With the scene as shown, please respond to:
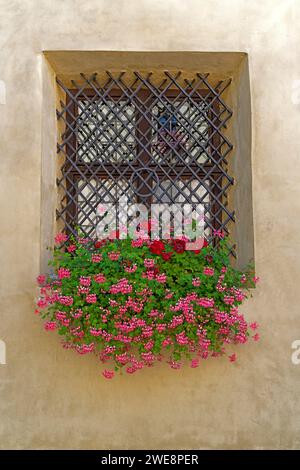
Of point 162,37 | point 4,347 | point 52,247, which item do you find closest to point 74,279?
point 52,247

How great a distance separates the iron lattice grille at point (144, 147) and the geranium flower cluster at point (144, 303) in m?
0.54

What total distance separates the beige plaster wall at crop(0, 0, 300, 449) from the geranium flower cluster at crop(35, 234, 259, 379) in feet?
0.61

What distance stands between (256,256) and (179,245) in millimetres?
592

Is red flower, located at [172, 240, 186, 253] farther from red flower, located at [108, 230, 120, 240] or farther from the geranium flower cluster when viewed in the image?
red flower, located at [108, 230, 120, 240]

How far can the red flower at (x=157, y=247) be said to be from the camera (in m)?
2.90

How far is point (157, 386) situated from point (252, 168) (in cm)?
168

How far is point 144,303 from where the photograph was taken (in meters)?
2.83

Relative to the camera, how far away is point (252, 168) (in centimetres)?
319

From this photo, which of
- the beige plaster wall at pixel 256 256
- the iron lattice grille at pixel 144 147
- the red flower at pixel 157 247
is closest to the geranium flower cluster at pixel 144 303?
the red flower at pixel 157 247

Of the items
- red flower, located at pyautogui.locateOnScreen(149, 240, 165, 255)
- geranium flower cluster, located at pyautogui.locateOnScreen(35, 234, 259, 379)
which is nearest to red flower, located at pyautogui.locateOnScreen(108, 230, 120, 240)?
geranium flower cluster, located at pyautogui.locateOnScreen(35, 234, 259, 379)

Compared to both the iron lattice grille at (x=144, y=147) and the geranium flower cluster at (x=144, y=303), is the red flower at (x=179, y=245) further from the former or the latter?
the iron lattice grille at (x=144, y=147)

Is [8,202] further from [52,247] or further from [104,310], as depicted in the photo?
[104,310]

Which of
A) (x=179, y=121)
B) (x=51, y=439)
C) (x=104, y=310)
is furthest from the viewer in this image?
(x=179, y=121)

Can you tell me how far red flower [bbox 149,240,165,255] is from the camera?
2898 millimetres
